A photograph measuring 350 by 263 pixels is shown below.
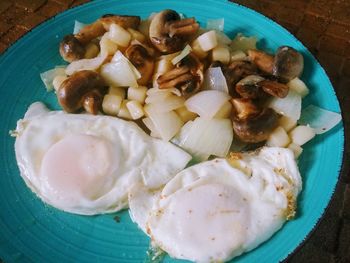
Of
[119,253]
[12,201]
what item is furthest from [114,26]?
[119,253]

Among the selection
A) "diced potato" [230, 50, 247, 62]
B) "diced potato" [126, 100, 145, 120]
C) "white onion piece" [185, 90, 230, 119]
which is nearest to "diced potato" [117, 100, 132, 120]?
"diced potato" [126, 100, 145, 120]

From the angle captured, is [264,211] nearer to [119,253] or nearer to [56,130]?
[119,253]

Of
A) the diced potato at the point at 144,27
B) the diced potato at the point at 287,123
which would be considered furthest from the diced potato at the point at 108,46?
the diced potato at the point at 287,123

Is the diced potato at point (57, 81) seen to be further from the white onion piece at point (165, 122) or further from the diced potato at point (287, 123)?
the diced potato at point (287, 123)

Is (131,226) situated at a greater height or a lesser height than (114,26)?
lesser

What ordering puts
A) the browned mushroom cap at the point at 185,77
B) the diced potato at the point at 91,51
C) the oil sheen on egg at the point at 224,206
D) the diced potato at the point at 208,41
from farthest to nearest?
the diced potato at the point at 91,51, the diced potato at the point at 208,41, the browned mushroom cap at the point at 185,77, the oil sheen on egg at the point at 224,206
